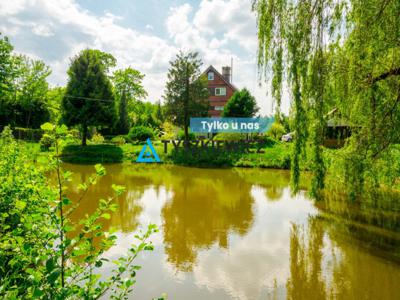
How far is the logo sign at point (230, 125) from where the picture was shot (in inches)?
1009

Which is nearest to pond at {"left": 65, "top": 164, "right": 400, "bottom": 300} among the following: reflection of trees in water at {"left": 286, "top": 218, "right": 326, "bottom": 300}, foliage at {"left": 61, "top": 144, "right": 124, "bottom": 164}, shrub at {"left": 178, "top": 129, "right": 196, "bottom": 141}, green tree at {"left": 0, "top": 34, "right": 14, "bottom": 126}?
reflection of trees in water at {"left": 286, "top": 218, "right": 326, "bottom": 300}

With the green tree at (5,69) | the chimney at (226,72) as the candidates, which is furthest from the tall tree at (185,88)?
the chimney at (226,72)

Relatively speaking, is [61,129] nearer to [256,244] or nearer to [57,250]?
[57,250]

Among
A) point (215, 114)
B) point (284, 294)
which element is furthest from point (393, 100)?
point (215, 114)

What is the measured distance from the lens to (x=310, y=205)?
423 inches

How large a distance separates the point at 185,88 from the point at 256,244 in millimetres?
18609

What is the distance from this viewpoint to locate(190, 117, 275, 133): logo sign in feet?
84.1

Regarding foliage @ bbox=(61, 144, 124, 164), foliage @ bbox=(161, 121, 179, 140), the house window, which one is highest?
the house window

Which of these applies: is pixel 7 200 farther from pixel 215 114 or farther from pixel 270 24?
pixel 215 114

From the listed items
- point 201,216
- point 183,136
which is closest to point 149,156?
point 183,136

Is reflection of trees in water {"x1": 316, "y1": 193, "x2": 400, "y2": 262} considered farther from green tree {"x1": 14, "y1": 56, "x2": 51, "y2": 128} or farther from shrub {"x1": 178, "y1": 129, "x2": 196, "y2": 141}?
green tree {"x1": 14, "y1": 56, "x2": 51, "y2": 128}

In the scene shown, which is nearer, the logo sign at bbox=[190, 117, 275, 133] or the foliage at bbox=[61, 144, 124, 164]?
the foliage at bbox=[61, 144, 124, 164]

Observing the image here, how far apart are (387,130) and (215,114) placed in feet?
105

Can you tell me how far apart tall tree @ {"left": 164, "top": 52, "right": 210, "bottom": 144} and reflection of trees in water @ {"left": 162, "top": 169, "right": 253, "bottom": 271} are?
33.2 ft
